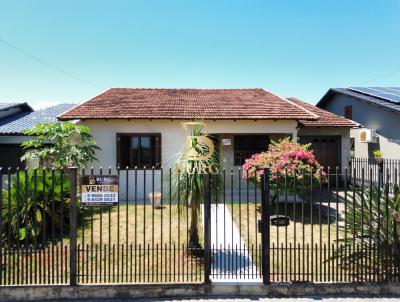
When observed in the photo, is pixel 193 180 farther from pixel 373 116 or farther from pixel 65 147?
pixel 373 116

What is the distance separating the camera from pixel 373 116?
58.7ft

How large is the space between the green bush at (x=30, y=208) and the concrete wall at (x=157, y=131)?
395 centimetres

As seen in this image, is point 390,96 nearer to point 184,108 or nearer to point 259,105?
point 259,105

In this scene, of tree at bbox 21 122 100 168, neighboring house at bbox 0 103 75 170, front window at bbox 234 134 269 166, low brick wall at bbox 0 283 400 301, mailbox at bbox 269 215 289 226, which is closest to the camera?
low brick wall at bbox 0 283 400 301

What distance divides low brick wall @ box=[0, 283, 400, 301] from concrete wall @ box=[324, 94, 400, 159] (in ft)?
45.5

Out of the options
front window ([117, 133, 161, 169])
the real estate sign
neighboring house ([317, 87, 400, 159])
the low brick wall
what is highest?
neighboring house ([317, 87, 400, 159])

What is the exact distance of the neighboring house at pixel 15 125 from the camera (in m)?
15.2

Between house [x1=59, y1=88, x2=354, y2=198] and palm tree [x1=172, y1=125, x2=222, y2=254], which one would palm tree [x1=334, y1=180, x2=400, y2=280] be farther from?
house [x1=59, y1=88, x2=354, y2=198]

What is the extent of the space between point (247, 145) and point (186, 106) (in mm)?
3204

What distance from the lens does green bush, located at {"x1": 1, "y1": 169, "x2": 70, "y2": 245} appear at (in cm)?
480

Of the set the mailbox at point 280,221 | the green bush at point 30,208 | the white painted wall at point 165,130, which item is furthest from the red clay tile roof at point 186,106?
the mailbox at point 280,221

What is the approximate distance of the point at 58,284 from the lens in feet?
15.4

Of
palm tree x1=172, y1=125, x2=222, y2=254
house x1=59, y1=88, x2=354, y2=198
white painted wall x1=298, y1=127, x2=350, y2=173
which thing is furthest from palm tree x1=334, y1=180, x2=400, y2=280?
white painted wall x1=298, y1=127, x2=350, y2=173

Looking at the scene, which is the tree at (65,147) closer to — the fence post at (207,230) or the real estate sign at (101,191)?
the real estate sign at (101,191)
